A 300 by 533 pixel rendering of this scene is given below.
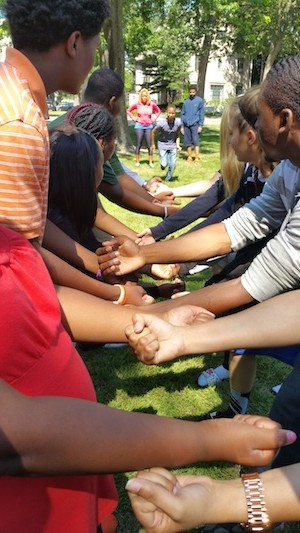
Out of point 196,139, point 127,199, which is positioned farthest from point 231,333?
point 196,139

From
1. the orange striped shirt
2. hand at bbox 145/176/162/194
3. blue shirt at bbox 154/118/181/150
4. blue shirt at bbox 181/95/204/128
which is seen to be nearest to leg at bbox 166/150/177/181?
blue shirt at bbox 154/118/181/150

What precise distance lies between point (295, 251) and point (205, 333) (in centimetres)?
53

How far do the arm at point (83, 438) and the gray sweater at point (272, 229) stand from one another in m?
1.13

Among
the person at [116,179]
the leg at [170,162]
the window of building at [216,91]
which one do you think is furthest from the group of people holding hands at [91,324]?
the window of building at [216,91]

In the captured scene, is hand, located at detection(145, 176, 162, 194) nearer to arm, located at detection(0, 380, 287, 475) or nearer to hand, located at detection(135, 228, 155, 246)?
hand, located at detection(135, 228, 155, 246)

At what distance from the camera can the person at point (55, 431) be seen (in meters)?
0.83

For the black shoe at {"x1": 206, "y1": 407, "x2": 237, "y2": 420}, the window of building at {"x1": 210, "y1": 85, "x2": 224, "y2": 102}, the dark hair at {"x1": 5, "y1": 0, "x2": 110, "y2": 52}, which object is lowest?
the window of building at {"x1": 210, "y1": 85, "x2": 224, "y2": 102}

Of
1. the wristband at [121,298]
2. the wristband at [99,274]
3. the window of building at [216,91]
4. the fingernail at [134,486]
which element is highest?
the fingernail at [134,486]

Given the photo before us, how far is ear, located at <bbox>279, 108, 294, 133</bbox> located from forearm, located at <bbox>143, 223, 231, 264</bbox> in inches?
42.0

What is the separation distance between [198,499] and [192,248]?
1854mm

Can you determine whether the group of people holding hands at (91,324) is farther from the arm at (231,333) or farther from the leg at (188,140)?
the leg at (188,140)

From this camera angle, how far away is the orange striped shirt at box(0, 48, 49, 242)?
144 centimetres

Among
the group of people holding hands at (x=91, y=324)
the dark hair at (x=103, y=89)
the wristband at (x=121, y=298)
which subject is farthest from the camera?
the dark hair at (x=103, y=89)

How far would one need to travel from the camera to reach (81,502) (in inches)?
47.5
